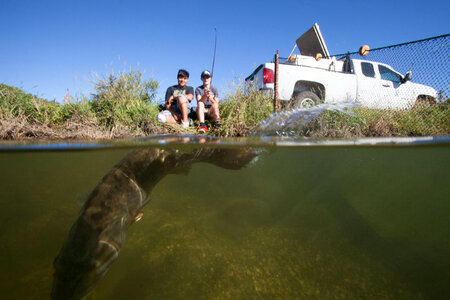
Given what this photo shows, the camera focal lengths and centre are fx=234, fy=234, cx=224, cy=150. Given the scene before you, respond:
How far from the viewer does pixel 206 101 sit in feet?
28.7

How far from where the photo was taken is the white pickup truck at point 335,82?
9227 mm

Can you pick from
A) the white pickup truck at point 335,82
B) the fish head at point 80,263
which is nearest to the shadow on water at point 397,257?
the white pickup truck at point 335,82

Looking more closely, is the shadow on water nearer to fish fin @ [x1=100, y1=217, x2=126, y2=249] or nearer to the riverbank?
the riverbank

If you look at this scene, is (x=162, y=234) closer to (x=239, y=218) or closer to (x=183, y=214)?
(x=183, y=214)

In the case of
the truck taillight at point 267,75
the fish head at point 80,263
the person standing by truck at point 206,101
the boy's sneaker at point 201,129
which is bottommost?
the fish head at point 80,263

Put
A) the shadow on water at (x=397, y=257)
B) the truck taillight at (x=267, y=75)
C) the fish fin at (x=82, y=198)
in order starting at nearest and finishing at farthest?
the fish fin at (x=82, y=198), the shadow on water at (x=397, y=257), the truck taillight at (x=267, y=75)

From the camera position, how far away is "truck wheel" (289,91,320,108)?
9.23 meters

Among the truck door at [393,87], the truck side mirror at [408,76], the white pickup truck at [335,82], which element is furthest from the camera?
the truck door at [393,87]

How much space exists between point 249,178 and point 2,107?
935cm

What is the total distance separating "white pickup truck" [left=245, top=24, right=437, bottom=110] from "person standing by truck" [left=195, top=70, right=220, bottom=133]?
1991 mm

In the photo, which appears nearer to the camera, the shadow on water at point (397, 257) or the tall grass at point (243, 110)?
the shadow on water at point (397, 257)

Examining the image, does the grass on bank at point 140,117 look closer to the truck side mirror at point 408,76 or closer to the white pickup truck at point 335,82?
the white pickup truck at point 335,82

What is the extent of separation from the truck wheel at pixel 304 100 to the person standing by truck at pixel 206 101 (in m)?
3.04

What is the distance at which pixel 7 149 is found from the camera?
5.71m
